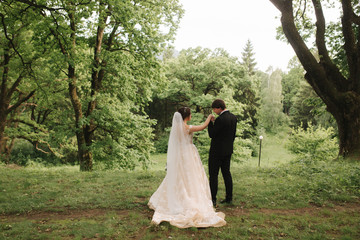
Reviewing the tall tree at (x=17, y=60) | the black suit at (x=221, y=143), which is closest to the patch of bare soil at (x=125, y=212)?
the black suit at (x=221, y=143)

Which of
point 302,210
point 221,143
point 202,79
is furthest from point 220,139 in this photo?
point 202,79

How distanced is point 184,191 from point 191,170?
49 cm

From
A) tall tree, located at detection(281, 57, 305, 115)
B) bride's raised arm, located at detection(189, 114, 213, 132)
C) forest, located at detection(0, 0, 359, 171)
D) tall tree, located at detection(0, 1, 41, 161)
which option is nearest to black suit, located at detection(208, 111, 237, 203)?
bride's raised arm, located at detection(189, 114, 213, 132)

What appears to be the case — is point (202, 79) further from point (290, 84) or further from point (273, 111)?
point (290, 84)

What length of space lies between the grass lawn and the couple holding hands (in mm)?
419

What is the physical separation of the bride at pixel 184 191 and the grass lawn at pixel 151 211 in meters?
0.21

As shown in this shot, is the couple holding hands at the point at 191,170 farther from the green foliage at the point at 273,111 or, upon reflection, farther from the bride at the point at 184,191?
the green foliage at the point at 273,111

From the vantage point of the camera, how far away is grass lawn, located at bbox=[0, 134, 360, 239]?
4.26m

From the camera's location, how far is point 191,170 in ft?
17.5

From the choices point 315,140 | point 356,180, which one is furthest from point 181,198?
point 315,140

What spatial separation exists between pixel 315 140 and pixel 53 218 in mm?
18553

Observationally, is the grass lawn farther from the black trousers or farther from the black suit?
the black suit

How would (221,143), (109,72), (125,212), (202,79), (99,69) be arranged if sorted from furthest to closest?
(202,79) < (109,72) < (99,69) < (221,143) < (125,212)

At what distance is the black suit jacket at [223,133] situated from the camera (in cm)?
526
